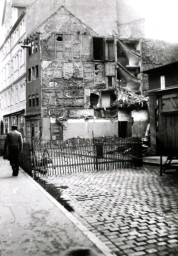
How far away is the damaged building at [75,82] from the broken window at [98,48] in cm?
11

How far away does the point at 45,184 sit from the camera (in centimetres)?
1062

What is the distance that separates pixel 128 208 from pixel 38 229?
2345 mm

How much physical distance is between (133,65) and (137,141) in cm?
2513

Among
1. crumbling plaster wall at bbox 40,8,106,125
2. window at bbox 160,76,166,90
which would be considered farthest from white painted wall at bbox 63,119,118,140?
window at bbox 160,76,166,90

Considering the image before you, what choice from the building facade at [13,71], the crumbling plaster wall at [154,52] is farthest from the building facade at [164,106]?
the building facade at [13,71]

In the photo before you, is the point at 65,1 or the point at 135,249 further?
the point at 65,1

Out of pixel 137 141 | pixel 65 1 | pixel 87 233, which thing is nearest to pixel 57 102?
pixel 65 1

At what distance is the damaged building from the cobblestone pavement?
22957 millimetres

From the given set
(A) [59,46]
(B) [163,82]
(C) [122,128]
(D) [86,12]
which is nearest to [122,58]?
(D) [86,12]

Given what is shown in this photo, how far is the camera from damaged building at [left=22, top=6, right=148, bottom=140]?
3466cm

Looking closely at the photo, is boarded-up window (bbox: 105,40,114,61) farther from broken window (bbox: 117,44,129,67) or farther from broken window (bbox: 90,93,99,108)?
broken window (bbox: 90,93,99,108)

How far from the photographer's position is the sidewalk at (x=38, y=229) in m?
4.37

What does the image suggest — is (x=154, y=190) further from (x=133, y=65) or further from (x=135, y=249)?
(x=133, y=65)

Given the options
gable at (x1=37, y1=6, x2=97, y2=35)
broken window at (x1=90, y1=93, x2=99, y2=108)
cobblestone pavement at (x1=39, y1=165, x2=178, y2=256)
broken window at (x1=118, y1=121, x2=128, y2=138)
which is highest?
gable at (x1=37, y1=6, x2=97, y2=35)
